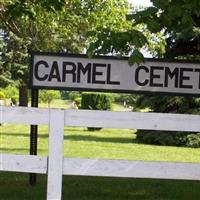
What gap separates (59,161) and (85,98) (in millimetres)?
26759

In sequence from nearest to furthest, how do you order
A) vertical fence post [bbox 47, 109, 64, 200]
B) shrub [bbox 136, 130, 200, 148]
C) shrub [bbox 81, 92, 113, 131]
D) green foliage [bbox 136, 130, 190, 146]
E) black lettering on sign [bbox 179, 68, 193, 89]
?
vertical fence post [bbox 47, 109, 64, 200]
black lettering on sign [bbox 179, 68, 193, 89]
shrub [bbox 136, 130, 200, 148]
green foliage [bbox 136, 130, 190, 146]
shrub [bbox 81, 92, 113, 131]

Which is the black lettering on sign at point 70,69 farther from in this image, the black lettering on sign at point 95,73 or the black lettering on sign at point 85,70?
the black lettering on sign at point 95,73

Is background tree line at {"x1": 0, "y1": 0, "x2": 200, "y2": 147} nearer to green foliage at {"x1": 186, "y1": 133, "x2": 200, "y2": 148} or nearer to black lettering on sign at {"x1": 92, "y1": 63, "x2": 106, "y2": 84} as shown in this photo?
black lettering on sign at {"x1": 92, "y1": 63, "x2": 106, "y2": 84}

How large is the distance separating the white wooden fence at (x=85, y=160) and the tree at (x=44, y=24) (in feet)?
4.51

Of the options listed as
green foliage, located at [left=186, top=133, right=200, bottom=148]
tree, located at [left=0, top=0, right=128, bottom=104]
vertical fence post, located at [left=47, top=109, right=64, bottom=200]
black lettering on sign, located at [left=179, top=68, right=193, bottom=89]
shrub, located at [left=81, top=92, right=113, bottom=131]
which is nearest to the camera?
vertical fence post, located at [left=47, top=109, right=64, bottom=200]

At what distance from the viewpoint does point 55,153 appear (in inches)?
227

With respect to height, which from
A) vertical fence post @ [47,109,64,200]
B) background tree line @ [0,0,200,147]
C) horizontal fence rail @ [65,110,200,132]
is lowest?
vertical fence post @ [47,109,64,200]

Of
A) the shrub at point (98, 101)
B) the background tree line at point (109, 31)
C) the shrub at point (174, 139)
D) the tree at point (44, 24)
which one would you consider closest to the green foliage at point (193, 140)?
the shrub at point (174, 139)

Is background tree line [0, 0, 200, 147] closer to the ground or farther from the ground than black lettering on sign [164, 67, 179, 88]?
farther from the ground

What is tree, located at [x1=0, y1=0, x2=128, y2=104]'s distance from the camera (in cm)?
1004

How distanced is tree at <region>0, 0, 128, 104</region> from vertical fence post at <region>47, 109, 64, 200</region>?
4.62ft

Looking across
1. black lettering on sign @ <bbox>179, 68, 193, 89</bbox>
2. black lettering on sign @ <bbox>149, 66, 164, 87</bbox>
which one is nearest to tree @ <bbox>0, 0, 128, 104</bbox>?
black lettering on sign @ <bbox>149, 66, 164, 87</bbox>

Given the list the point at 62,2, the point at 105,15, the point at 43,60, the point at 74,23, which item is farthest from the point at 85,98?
the point at 43,60

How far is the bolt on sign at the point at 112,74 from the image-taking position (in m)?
7.33
